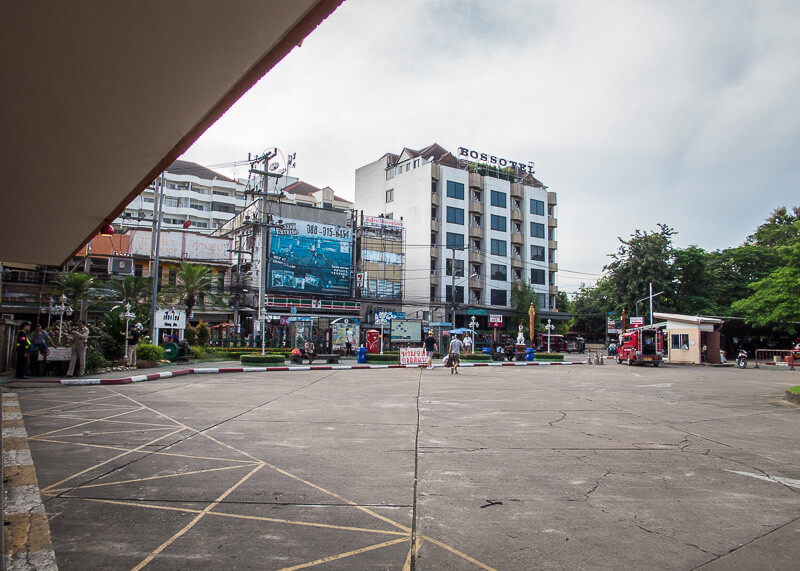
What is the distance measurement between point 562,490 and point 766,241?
2185 inches

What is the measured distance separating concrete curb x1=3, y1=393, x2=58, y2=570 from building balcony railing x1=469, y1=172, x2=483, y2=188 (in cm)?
5098

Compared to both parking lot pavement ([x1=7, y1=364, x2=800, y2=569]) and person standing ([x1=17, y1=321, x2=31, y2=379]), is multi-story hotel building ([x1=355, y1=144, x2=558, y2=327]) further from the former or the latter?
parking lot pavement ([x1=7, y1=364, x2=800, y2=569])

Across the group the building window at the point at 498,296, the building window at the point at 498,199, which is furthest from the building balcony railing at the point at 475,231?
the building window at the point at 498,296

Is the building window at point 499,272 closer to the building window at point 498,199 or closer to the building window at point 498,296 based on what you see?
the building window at point 498,296

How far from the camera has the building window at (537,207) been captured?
193ft

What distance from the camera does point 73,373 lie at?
16562mm

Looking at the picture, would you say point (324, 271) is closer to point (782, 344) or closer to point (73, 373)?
point (73, 373)

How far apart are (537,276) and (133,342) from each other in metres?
46.1

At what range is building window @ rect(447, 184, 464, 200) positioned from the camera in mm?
52812

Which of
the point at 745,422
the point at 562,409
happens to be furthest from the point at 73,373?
the point at 745,422

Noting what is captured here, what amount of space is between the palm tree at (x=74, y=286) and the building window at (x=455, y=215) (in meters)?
32.1

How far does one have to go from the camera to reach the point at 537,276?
58125 mm

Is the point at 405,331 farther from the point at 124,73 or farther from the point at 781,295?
the point at 124,73

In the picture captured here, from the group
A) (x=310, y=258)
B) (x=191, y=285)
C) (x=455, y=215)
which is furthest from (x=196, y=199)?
(x=191, y=285)
